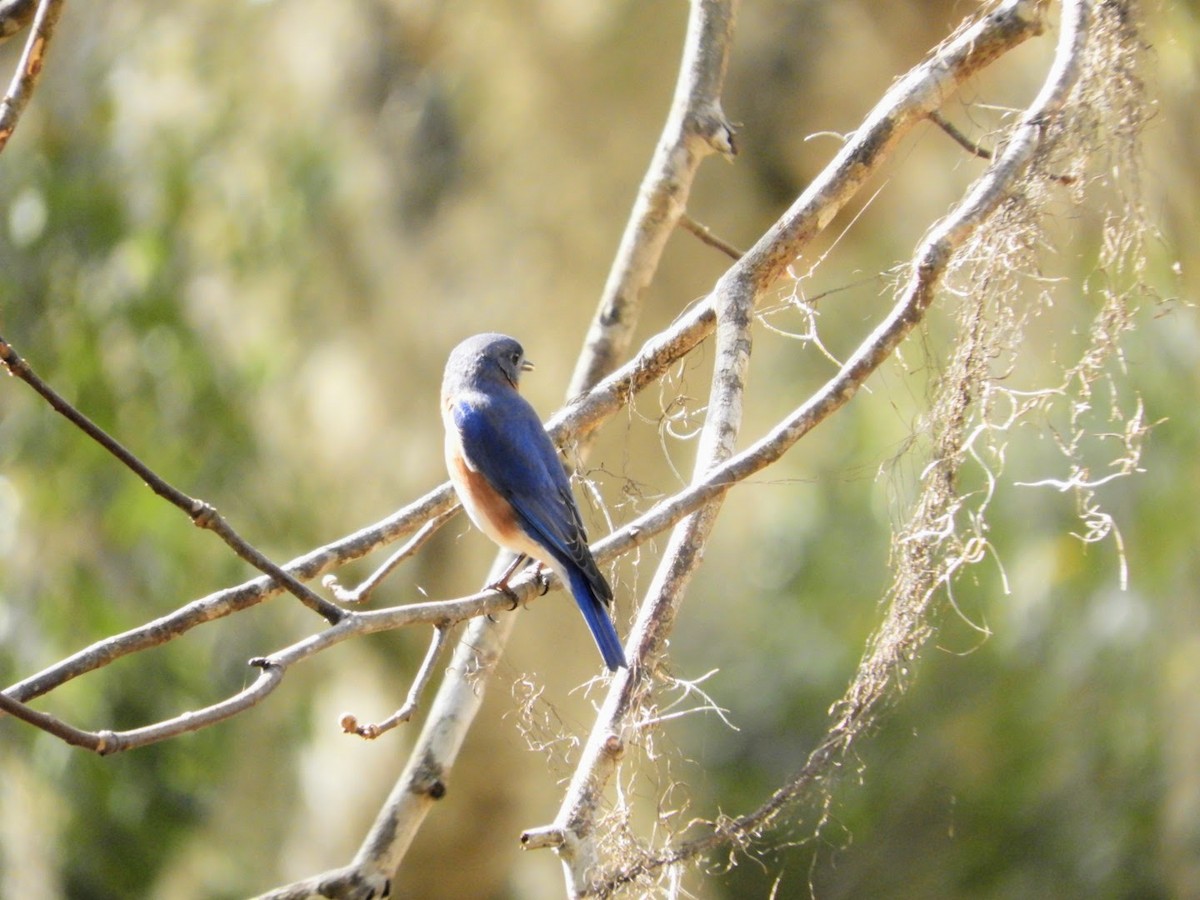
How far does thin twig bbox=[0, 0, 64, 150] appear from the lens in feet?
7.98


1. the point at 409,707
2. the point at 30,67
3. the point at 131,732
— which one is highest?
the point at 30,67

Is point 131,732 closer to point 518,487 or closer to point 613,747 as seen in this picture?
point 613,747

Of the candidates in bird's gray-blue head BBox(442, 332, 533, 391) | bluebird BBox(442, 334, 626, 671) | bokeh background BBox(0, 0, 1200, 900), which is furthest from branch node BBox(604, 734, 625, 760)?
bokeh background BBox(0, 0, 1200, 900)

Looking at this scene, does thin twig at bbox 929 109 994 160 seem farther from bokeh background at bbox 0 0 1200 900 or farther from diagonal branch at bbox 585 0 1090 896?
bokeh background at bbox 0 0 1200 900

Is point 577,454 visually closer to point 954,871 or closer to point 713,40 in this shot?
point 713,40

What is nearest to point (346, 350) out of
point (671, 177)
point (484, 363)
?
point (484, 363)

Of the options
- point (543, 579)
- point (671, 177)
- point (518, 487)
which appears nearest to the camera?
point (543, 579)

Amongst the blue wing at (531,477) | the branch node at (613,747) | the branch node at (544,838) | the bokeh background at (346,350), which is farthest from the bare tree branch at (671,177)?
the bokeh background at (346,350)

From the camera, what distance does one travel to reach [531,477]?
327 centimetres

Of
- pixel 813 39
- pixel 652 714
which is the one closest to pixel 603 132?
pixel 813 39

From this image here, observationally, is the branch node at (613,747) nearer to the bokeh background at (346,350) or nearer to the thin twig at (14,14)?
the thin twig at (14,14)

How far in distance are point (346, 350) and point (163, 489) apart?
517 centimetres

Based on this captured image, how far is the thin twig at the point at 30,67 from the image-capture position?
95.8 inches

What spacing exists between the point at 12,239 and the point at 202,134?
1.06 metres
